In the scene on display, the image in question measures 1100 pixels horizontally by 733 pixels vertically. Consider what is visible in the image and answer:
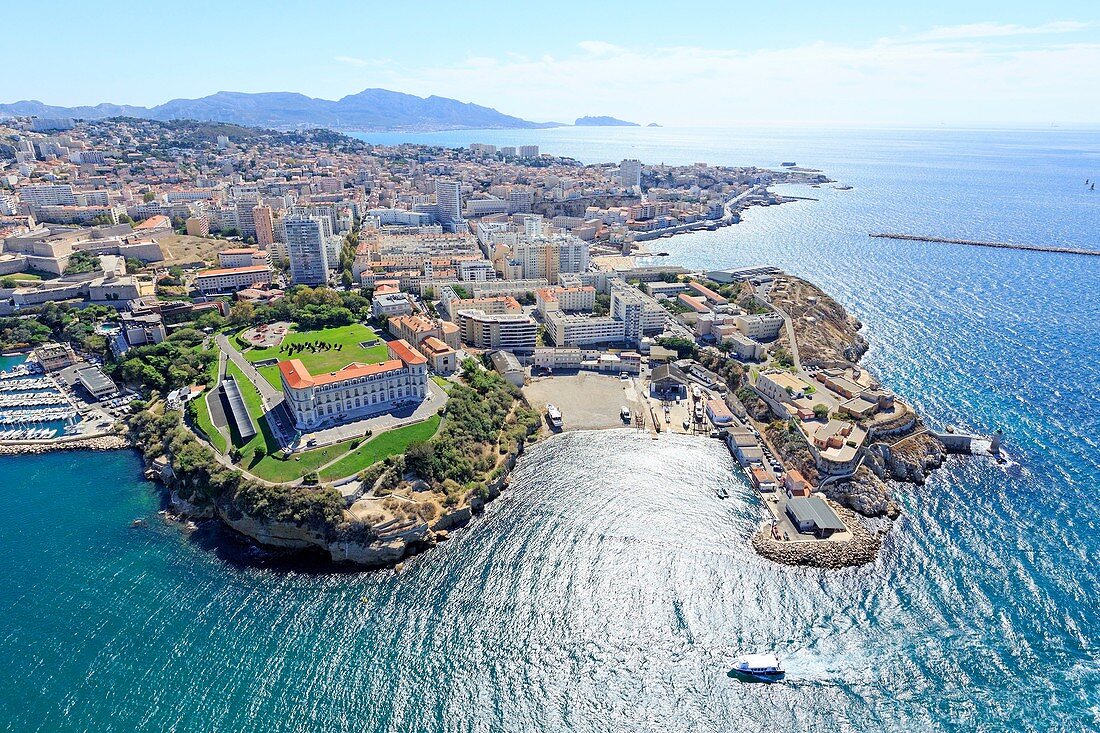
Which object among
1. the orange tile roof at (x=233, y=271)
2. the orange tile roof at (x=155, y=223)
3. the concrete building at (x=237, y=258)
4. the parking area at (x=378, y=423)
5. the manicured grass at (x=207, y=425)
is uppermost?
the orange tile roof at (x=155, y=223)

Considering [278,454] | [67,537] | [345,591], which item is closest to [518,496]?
[345,591]

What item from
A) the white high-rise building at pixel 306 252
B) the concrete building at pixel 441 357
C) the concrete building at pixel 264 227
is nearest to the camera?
the concrete building at pixel 441 357

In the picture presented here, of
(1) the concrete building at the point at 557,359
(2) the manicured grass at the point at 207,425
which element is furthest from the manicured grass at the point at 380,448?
(1) the concrete building at the point at 557,359

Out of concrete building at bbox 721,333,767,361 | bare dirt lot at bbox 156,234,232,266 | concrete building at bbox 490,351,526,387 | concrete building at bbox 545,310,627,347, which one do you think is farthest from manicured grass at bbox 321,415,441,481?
bare dirt lot at bbox 156,234,232,266

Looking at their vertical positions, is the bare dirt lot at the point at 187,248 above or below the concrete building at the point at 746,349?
above

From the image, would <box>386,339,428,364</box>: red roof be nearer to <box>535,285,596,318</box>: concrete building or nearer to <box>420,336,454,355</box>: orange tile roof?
<box>420,336,454,355</box>: orange tile roof

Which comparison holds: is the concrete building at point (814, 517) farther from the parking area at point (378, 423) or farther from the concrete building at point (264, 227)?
the concrete building at point (264, 227)

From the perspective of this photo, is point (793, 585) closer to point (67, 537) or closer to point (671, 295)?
point (67, 537)
